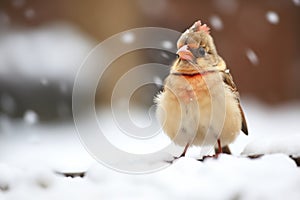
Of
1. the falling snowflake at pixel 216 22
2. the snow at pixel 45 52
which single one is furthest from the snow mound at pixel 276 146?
the snow at pixel 45 52

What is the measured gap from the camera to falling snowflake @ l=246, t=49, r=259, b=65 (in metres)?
2.36

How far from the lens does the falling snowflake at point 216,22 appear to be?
2.28 meters

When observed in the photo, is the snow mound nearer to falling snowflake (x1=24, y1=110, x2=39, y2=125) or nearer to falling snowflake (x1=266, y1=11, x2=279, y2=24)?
falling snowflake (x1=266, y1=11, x2=279, y2=24)

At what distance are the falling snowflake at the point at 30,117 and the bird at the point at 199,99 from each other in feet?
6.50

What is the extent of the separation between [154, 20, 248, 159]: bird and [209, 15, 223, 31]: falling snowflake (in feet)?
4.70

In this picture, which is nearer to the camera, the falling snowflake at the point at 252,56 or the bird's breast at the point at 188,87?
the bird's breast at the point at 188,87

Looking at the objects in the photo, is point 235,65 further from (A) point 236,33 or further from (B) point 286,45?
(B) point 286,45

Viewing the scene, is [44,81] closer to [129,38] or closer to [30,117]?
[30,117]

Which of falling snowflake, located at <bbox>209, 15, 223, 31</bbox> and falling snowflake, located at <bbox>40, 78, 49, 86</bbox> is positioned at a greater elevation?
falling snowflake, located at <bbox>40, 78, 49, 86</bbox>

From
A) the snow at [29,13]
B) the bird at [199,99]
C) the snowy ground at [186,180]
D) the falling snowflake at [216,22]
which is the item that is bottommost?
the snowy ground at [186,180]

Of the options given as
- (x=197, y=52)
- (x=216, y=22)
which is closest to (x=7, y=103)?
(x=216, y=22)

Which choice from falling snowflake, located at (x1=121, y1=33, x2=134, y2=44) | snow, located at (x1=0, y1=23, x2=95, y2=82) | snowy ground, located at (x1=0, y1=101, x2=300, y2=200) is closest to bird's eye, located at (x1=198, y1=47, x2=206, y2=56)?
snowy ground, located at (x1=0, y1=101, x2=300, y2=200)

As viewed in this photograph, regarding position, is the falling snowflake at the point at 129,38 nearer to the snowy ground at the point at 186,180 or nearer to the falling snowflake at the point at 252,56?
the falling snowflake at the point at 252,56

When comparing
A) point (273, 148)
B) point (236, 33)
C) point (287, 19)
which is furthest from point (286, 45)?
point (273, 148)
